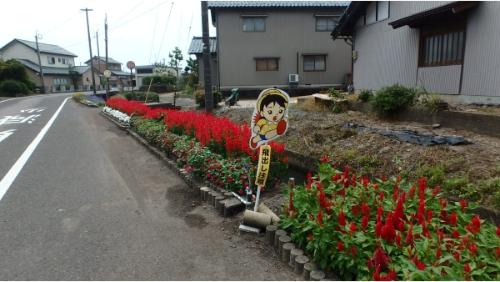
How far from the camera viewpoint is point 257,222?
394 centimetres

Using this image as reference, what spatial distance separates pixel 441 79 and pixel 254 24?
1416cm

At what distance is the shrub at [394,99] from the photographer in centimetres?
801

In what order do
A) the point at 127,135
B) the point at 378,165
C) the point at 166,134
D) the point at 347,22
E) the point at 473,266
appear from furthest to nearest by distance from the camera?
the point at 347,22 → the point at 127,135 → the point at 166,134 → the point at 378,165 → the point at 473,266

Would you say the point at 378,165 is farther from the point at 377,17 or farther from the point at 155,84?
the point at 155,84

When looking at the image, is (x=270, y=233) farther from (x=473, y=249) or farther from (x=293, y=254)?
(x=473, y=249)

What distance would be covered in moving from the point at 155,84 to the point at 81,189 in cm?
3363

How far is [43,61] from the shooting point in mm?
58344

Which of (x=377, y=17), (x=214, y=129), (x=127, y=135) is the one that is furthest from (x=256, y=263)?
(x=377, y=17)

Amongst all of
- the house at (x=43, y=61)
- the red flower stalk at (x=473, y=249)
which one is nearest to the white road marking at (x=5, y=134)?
the red flower stalk at (x=473, y=249)

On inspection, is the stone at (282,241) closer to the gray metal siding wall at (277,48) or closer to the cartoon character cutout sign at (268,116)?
the cartoon character cutout sign at (268,116)

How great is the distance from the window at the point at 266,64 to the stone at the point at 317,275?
64.4 feet

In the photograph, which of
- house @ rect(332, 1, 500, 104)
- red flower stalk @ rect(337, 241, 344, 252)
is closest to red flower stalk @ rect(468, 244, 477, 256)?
red flower stalk @ rect(337, 241, 344, 252)

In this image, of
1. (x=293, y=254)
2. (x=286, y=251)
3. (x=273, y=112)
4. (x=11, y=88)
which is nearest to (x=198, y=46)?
(x=273, y=112)

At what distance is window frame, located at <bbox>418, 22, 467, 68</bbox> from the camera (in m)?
9.04
